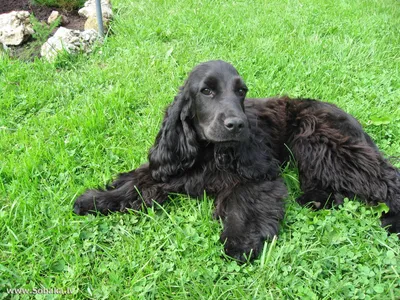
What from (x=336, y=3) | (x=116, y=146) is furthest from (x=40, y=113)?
(x=336, y=3)

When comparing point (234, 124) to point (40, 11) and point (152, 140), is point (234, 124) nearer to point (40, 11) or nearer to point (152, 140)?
point (152, 140)

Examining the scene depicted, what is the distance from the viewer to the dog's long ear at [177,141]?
2629mm

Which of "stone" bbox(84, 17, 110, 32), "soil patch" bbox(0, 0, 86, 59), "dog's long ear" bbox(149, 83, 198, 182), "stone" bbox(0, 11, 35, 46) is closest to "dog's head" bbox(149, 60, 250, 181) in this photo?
"dog's long ear" bbox(149, 83, 198, 182)

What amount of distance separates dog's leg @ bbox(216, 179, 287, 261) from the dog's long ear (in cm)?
36

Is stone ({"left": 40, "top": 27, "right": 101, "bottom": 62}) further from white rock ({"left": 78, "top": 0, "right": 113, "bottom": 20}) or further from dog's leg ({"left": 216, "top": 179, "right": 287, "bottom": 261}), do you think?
dog's leg ({"left": 216, "top": 179, "right": 287, "bottom": 261})

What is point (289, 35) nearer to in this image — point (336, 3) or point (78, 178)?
point (336, 3)

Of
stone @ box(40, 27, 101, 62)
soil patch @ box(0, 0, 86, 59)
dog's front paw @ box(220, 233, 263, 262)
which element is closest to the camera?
dog's front paw @ box(220, 233, 263, 262)

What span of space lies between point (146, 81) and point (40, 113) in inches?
45.0

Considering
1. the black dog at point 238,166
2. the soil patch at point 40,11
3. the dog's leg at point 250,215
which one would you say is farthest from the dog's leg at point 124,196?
the soil patch at point 40,11

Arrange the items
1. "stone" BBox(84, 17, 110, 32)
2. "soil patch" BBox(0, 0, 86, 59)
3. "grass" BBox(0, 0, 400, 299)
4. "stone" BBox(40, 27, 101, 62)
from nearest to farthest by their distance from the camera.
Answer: "grass" BBox(0, 0, 400, 299)
"stone" BBox(40, 27, 101, 62)
"stone" BBox(84, 17, 110, 32)
"soil patch" BBox(0, 0, 86, 59)

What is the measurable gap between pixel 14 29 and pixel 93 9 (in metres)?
1.18

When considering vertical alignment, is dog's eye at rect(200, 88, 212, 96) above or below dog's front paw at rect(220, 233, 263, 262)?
above

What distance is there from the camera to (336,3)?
245 inches

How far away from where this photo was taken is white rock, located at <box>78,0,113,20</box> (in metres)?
5.32
